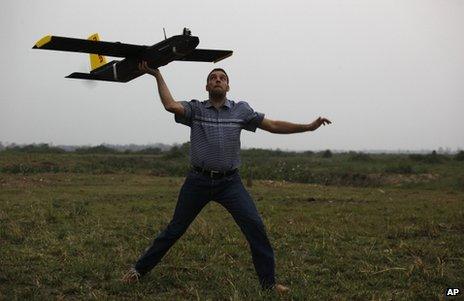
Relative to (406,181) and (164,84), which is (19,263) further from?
(406,181)

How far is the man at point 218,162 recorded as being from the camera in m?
5.03

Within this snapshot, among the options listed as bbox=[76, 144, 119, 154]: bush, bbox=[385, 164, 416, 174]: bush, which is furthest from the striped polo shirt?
bbox=[76, 144, 119, 154]: bush

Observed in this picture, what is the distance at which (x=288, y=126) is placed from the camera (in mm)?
5414

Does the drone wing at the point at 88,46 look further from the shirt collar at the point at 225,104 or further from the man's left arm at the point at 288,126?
the man's left arm at the point at 288,126

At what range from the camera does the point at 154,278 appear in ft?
18.5

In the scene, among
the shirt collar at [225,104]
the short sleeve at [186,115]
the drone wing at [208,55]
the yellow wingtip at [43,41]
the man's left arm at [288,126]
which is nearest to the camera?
the yellow wingtip at [43,41]

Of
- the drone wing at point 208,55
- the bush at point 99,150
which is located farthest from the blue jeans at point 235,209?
the bush at point 99,150

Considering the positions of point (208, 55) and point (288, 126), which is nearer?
point (288, 126)

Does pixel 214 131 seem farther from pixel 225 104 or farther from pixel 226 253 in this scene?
pixel 226 253

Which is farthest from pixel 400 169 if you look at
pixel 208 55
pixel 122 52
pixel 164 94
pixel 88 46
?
pixel 88 46

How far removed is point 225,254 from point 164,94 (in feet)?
9.86

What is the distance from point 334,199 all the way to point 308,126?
11118 mm

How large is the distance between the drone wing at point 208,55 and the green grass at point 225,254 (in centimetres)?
273

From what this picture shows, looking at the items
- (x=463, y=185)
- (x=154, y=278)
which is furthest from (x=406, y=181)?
(x=154, y=278)
